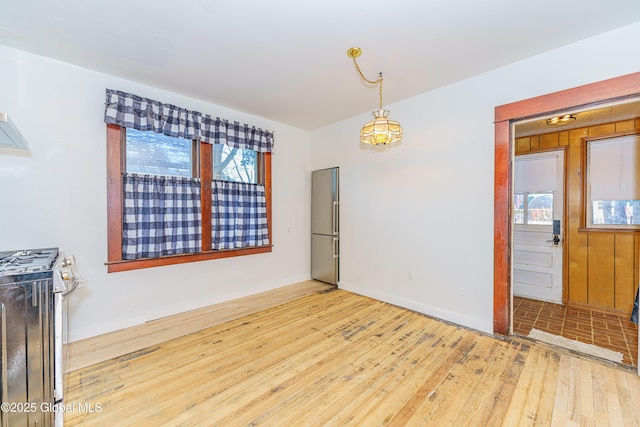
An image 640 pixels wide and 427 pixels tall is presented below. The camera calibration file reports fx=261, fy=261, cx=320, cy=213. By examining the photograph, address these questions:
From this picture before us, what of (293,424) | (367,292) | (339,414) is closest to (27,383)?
(293,424)

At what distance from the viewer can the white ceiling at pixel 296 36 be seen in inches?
73.8

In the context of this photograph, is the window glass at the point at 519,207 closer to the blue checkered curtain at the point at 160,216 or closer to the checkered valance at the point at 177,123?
the checkered valance at the point at 177,123

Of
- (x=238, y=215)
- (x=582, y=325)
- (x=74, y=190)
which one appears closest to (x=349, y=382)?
(x=238, y=215)

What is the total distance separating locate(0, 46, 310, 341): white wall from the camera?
239 cm

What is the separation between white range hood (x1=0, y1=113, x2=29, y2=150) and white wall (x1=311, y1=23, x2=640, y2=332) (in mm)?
3566

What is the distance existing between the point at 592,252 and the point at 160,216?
220 inches

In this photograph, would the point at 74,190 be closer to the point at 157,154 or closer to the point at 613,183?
the point at 157,154

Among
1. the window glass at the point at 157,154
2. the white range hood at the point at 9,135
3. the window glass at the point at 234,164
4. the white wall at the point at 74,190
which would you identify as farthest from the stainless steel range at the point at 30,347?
the window glass at the point at 234,164

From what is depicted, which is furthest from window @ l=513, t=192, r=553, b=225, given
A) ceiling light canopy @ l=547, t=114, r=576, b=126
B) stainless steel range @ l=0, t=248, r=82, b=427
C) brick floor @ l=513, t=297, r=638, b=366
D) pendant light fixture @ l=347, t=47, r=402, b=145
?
stainless steel range @ l=0, t=248, r=82, b=427

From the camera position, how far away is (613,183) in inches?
132

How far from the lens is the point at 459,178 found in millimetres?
2996

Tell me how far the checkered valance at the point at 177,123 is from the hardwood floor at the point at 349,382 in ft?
7.75

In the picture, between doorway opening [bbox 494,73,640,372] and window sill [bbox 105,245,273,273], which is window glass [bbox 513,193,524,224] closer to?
doorway opening [bbox 494,73,640,372]

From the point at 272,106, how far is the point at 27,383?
136 inches
